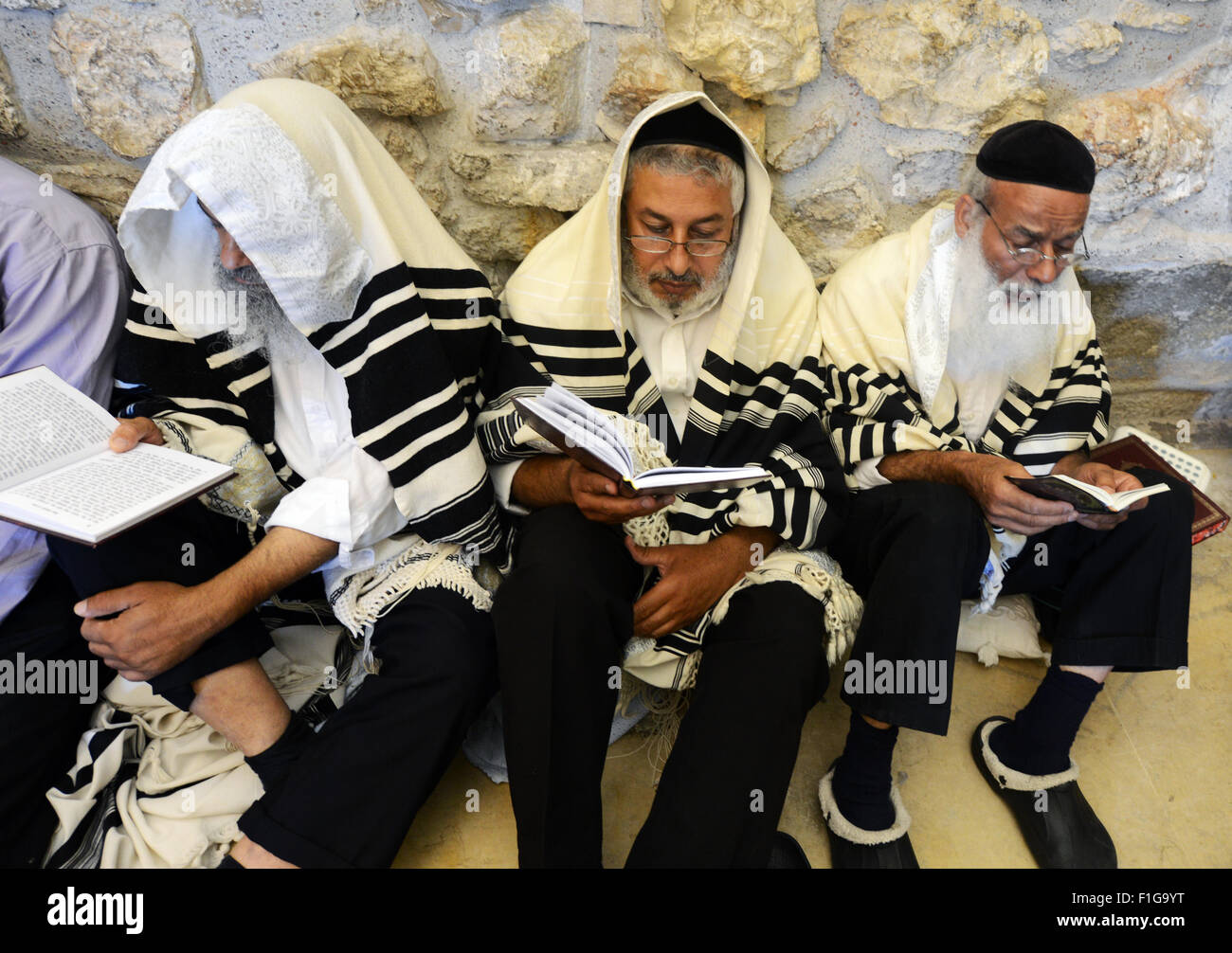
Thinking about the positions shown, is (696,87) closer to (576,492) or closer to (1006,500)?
(576,492)

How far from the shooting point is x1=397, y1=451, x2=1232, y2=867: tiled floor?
2.20m

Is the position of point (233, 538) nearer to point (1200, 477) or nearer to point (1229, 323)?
point (1200, 477)

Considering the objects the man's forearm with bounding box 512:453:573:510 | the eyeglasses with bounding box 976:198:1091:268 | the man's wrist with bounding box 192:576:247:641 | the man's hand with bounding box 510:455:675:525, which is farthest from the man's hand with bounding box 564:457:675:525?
the eyeglasses with bounding box 976:198:1091:268

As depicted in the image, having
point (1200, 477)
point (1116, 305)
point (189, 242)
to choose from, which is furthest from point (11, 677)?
point (1116, 305)

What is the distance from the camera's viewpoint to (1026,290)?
246cm

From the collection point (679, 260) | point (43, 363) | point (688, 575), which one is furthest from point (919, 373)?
point (43, 363)

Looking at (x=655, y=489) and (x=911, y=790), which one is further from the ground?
(x=655, y=489)

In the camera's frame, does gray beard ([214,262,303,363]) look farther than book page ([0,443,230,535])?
Yes

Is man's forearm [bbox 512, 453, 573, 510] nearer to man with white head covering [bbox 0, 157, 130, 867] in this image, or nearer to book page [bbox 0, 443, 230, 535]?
book page [bbox 0, 443, 230, 535]

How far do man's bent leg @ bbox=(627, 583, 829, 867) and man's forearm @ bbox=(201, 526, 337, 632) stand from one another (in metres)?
0.97

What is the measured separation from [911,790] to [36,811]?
2126 mm

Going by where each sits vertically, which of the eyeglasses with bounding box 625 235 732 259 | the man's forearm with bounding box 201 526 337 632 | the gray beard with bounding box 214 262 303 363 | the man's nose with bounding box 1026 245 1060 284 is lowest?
the man's forearm with bounding box 201 526 337 632

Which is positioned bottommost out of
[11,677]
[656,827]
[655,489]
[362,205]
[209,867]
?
[209,867]

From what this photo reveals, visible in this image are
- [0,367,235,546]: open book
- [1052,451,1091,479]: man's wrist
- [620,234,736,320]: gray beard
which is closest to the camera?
[0,367,235,546]: open book
